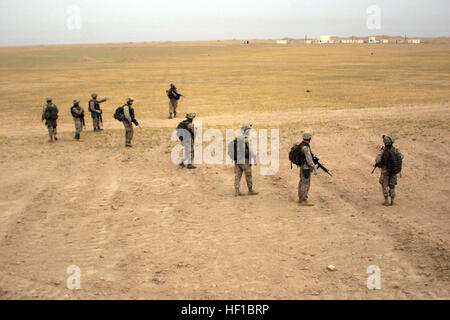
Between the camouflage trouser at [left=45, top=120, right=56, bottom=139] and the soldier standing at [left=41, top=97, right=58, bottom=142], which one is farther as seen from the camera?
the camouflage trouser at [left=45, top=120, right=56, bottom=139]

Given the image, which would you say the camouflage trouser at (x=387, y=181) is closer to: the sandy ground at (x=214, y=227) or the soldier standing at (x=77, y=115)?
the sandy ground at (x=214, y=227)

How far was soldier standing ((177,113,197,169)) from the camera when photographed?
1271cm

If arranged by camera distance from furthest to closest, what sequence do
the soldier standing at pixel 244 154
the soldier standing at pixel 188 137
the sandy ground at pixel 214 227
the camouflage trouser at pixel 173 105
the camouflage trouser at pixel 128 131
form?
the camouflage trouser at pixel 173 105 < the camouflage trouser at pixel 128 131 < the soldier standing at pixel 188 137 < the soldier standing at pixel 244 154 < the sandy ground at pixel 214 227

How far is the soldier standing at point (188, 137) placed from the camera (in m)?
12.7

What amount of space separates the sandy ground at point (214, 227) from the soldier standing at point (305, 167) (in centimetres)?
37

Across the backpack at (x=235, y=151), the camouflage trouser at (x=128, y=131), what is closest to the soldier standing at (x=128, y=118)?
the camouflage trouser at (x=128, y=131)

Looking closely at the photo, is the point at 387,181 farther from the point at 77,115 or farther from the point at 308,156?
the point at 77,115

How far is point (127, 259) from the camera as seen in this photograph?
24.7 feet

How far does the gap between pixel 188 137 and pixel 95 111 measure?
253 inches

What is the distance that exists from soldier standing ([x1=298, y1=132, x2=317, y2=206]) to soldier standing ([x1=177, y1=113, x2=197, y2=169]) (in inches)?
163

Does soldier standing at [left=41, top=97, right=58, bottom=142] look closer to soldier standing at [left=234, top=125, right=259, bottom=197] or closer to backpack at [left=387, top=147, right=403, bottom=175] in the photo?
soldier standing at [left=234, top=125, right=259, bottom=197]

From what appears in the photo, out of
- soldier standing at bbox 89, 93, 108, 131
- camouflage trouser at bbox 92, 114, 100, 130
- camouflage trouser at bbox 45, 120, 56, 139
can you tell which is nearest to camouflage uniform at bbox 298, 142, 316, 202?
soldier standing at bbox 89, 93, 108, 131

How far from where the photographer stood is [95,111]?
57.3 ft
